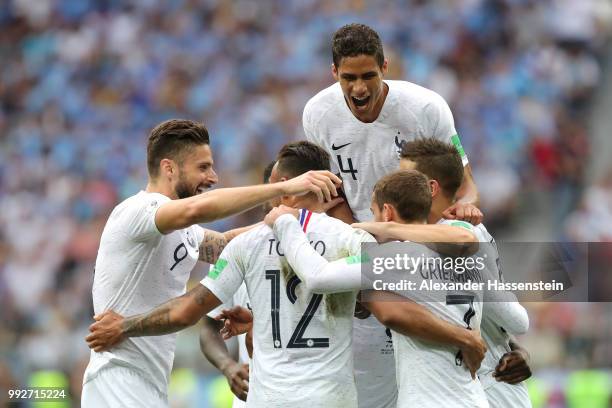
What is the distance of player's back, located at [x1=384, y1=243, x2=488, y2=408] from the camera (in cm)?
582

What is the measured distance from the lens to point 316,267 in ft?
18.8

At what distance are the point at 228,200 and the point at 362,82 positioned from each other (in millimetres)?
1419

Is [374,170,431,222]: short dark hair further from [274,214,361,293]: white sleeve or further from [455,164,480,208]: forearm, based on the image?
[455,164,480,208]: forearm

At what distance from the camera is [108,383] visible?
6402 millimetres

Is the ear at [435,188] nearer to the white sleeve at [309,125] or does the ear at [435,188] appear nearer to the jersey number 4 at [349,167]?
the jersey number 4 at [349,167]

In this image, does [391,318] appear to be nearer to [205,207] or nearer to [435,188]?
[435,188]

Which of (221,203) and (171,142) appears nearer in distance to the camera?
(221,203)

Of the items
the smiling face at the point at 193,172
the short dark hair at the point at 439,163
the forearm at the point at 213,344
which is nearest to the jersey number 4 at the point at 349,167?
the short dark hair at the point at 439,163

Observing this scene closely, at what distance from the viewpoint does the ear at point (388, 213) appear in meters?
6.03

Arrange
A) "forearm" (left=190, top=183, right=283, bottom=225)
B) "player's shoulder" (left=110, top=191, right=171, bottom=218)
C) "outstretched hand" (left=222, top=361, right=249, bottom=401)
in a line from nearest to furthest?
"forearm" (left=190, top=183, right=283, bottom=225) → "player's shoulder" (left=110, top=191, right=171, bottom=218) → "outstretched hand" (left=222, top=361, right=249, bottom=401)

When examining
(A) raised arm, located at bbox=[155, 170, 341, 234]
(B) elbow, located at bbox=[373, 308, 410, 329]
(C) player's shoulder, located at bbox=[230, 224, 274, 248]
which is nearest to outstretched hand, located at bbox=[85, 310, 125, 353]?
(A) raised arm, located at bbox=[155, 170, 341, 234]

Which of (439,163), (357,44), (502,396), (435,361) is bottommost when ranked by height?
(502,396)

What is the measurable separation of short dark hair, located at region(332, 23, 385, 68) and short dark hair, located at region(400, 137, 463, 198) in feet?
2.55

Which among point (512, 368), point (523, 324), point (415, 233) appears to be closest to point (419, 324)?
point (415, 233)
